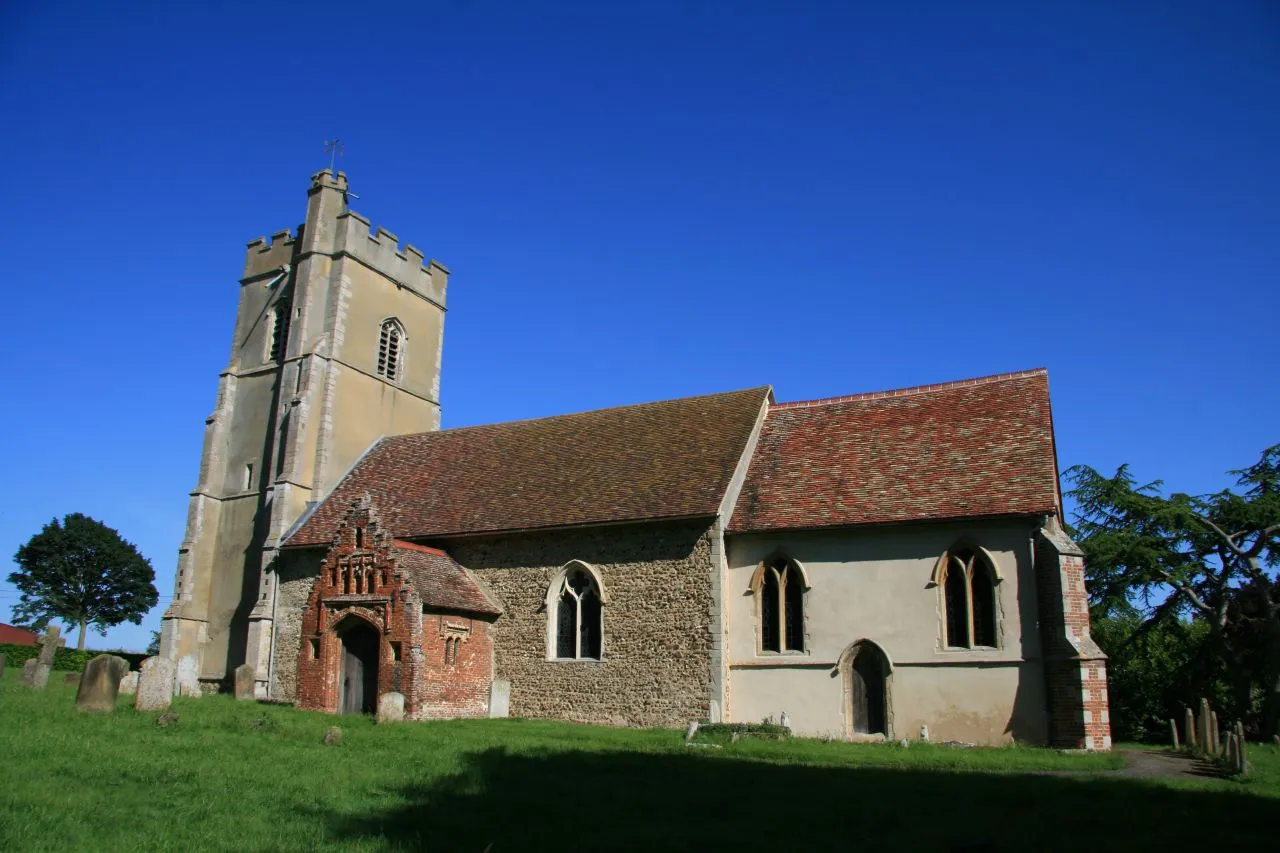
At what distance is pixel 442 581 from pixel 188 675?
31.5 feet

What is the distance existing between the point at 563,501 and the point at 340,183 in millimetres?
14997

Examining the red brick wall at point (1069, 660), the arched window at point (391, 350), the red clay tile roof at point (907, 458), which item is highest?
the arched window at point (391, 350)

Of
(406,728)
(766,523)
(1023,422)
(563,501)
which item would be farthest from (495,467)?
(1023,422)

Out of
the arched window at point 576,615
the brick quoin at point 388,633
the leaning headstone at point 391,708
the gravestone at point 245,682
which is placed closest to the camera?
the leaning headstone at point 391,708

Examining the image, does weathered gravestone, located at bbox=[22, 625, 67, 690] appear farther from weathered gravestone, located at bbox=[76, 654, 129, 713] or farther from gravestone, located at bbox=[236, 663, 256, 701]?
weathered gravestone, located at bbox=[76, 654, 129, 713]

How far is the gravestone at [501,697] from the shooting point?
22.7 meters

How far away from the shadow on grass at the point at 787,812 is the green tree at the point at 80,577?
62.6 m


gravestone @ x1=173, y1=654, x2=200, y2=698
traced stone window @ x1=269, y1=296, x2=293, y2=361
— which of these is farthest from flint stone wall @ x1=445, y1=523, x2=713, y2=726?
traced stone window @ x1=269, y1=296, x2=293, y2=361

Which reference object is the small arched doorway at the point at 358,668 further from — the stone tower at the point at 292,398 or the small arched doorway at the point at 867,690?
the small arched doorway at the point at 867,690

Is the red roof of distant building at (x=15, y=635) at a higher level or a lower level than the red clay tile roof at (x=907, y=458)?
lower

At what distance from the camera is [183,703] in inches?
758

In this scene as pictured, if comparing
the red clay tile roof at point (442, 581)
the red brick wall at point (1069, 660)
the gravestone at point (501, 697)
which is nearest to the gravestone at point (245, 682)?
the red clay tile roof at point (442, 581)

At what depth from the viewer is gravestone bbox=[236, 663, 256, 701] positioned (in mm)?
24422

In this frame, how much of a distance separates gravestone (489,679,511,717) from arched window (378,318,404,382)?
42.3 feet
